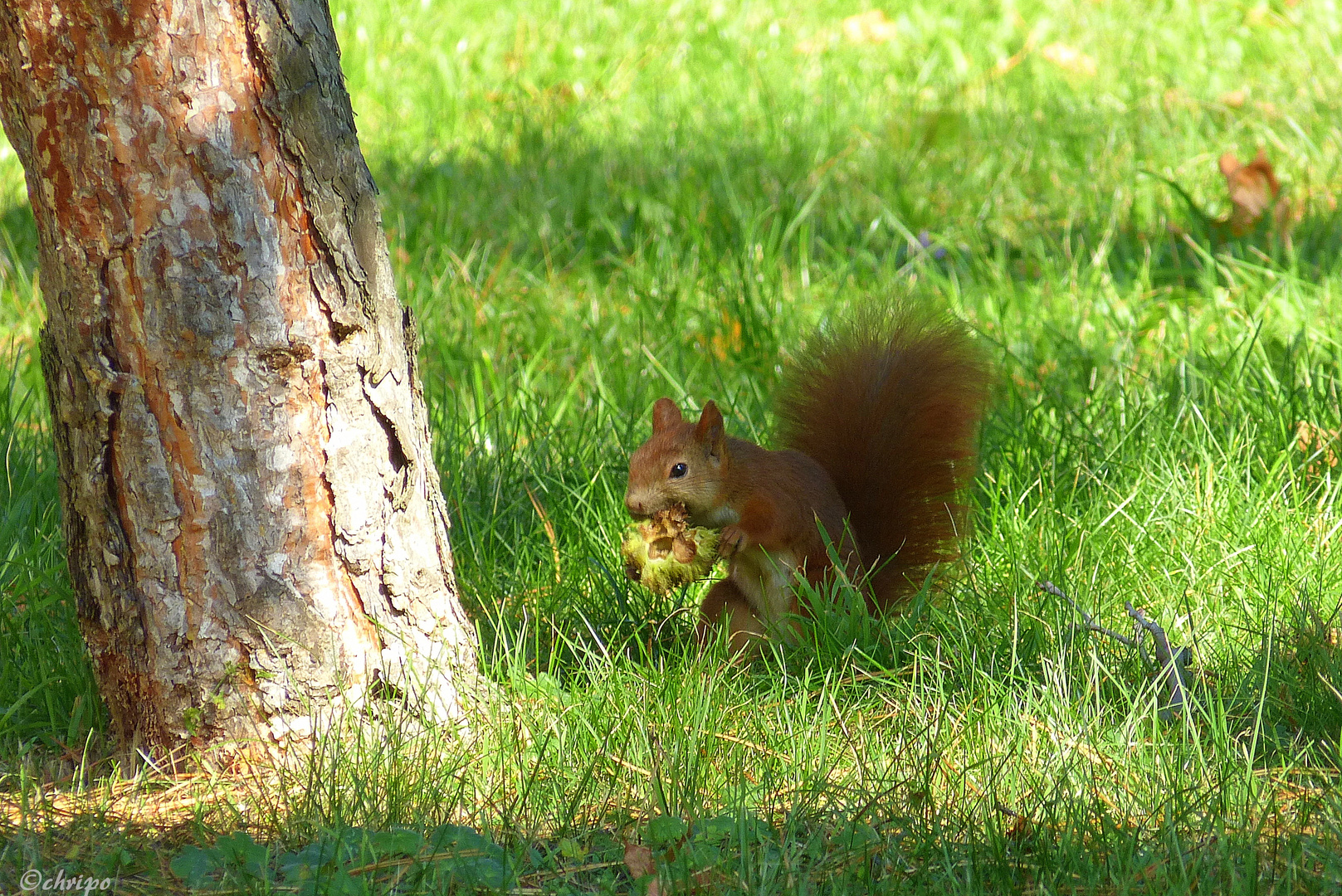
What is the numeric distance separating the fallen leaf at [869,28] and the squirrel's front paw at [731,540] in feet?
14.6

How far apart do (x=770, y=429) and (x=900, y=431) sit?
1.61 ft

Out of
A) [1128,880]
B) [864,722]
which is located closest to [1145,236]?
[864,722]

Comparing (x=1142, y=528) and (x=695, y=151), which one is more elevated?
(x=695, y=151)

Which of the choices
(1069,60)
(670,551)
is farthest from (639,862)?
(1069,60)

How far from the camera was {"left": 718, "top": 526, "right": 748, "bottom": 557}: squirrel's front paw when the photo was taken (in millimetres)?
2191

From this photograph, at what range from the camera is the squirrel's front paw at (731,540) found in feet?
7.19

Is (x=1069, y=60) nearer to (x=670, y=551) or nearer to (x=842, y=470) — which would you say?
(x=842, y=470)

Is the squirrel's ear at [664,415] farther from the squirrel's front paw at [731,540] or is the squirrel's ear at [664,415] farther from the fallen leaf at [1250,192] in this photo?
the fallen leaf at [1250,192]

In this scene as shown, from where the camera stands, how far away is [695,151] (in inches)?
192

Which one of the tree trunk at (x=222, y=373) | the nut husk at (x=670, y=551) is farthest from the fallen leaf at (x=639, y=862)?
the nut husk at (x=670, y=551)

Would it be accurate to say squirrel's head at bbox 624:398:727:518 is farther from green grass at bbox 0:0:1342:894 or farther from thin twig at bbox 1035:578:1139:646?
thin twig at bbox 1035:578:1139:646

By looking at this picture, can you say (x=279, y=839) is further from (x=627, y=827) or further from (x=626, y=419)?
(x=626, y=419)

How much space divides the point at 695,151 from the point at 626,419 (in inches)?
81.1

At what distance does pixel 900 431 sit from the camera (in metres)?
2.43
